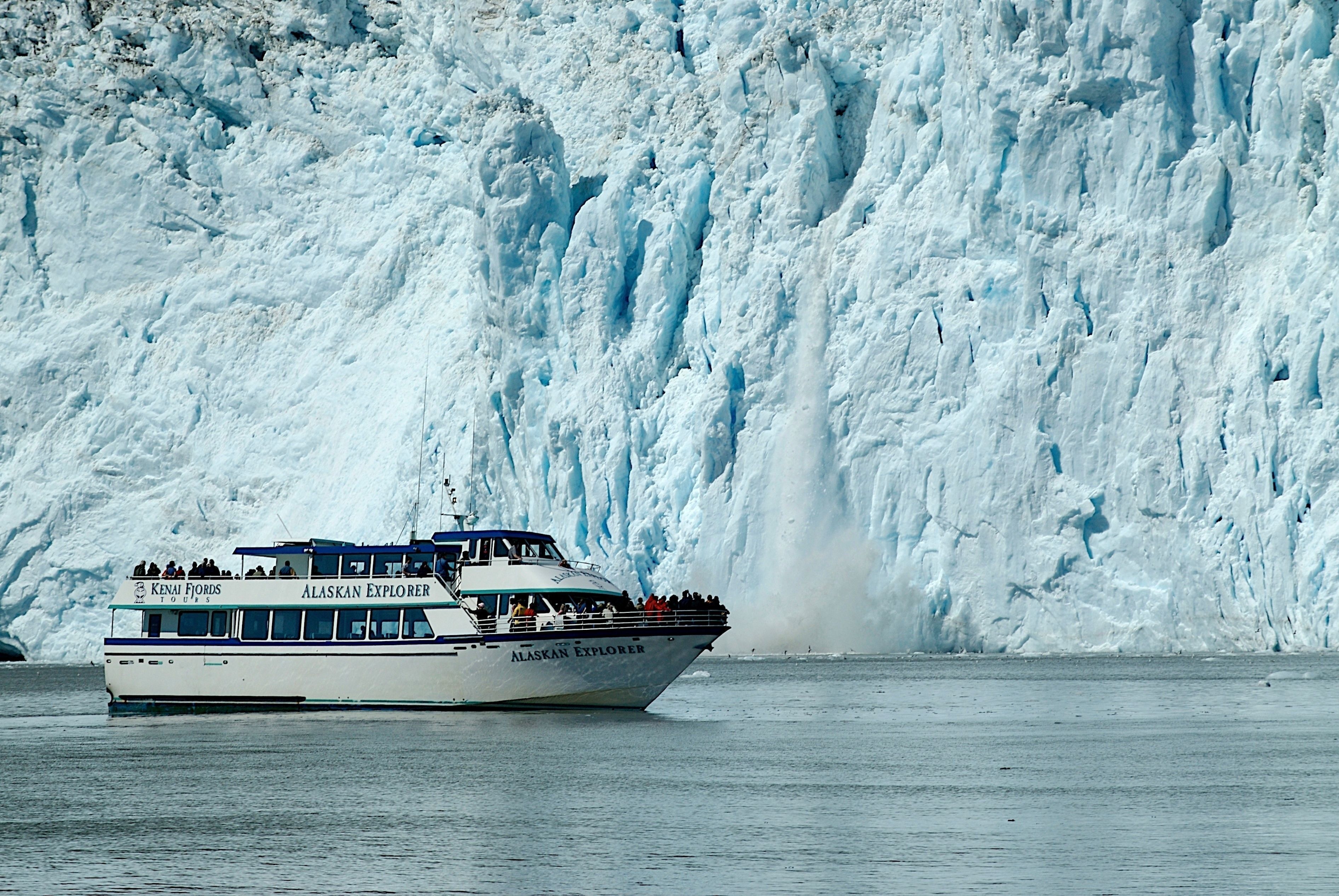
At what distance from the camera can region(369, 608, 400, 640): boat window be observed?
30.6 meters

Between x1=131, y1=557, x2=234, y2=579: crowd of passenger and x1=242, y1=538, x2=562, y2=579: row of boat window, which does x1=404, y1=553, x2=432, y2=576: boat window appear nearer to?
x1=242, y1=538, x2=562, y2=579: row of boat window

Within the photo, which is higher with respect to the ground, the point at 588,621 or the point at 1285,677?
the point at 588,621

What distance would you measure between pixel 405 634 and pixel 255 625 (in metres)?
3.10

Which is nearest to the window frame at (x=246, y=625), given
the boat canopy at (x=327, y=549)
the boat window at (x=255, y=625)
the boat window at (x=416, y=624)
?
the boat window at (x=255, y=625)

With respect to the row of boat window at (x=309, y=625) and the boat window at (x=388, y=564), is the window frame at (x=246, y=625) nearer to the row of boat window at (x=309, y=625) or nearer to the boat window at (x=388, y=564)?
the row of boat window at (x=309, y=625)

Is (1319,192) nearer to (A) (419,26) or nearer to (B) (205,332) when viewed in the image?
(A) (419,26)

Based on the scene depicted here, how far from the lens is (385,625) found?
30.7 m

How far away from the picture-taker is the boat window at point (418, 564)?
30453 millimetres

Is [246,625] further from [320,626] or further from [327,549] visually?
[327,549]

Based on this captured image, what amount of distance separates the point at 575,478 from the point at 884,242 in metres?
11.6

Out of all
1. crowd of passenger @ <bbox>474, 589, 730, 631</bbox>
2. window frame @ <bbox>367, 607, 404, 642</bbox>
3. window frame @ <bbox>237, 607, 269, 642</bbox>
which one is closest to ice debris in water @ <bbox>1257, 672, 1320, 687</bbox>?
crowd of passenger @ <bbox>474, 589, 730, 631</bbox>

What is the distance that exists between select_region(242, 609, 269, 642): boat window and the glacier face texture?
2001 cm

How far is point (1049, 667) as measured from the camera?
1753 inches

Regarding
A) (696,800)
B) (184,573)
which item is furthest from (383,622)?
(696,800)
